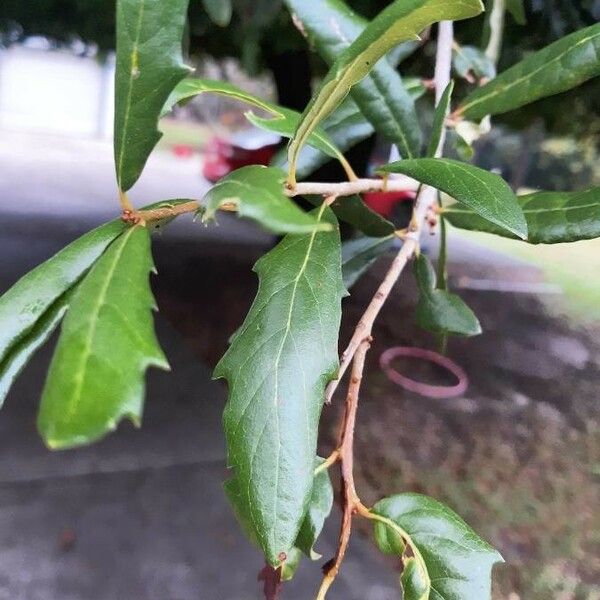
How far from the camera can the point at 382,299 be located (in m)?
0.55

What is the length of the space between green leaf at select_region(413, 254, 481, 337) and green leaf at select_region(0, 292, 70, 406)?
1.41ft

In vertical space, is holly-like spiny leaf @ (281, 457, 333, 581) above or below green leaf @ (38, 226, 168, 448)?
below

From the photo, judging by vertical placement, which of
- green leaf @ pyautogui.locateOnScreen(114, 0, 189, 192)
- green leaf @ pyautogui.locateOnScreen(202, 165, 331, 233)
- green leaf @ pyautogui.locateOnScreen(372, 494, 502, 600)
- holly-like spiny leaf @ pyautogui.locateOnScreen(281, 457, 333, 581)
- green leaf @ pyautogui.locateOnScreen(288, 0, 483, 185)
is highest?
green leaf @ pyautogui.locateOnScreen(288, 0, 483, 185)

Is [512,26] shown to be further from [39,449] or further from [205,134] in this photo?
[205,134]

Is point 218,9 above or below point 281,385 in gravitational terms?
above

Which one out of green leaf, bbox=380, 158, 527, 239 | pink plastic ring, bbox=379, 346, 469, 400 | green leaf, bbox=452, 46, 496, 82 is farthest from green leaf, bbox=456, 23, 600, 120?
pink plastic ring, bbox=379, 346, 469, 400

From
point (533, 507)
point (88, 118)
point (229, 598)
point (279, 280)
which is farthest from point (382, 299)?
point (88, 118)

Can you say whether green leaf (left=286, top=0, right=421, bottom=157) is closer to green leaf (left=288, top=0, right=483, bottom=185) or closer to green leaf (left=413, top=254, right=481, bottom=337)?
green leaf (left=413, top=254, right=481, bottom=337)

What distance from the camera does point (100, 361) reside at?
32 centimetres

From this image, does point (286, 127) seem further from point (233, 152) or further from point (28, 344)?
point (233, 152)

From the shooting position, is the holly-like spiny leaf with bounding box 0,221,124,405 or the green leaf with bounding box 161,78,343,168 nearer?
the holly-like spiny leaf with bounding box 0,221,124,405

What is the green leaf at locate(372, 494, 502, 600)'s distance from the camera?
50cm

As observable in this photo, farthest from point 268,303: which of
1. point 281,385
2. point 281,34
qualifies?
point 281,34

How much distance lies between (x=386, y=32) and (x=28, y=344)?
0.30 metres
